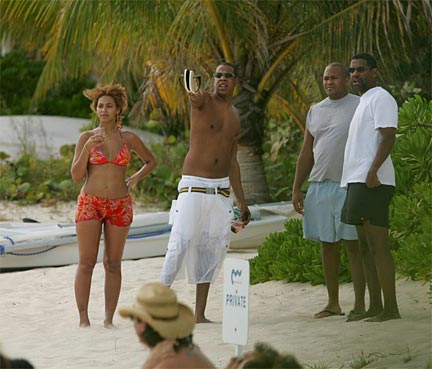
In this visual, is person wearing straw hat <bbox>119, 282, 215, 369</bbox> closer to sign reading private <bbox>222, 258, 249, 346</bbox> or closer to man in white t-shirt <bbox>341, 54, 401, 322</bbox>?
sign reading private <bbox>222, 258, 249, 346</bbox>

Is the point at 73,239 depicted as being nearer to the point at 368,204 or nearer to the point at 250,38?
the point at 250,38

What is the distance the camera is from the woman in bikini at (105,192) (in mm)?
7855

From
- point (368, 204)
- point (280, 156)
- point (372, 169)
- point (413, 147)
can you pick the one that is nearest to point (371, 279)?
point (368, 204)

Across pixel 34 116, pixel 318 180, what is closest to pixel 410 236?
pixel 318 180

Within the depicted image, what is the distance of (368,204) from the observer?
7.19 m

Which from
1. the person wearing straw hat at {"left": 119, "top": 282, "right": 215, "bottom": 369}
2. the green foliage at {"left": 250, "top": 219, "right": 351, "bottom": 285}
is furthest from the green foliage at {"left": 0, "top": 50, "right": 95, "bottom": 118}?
the person wearing straw hat at {"left": 119, "top": 282, "right": 215, "bottom": 369}

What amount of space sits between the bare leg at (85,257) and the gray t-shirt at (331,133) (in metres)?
1.57

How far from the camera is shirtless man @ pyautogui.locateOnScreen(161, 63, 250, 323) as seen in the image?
7773 millimetres

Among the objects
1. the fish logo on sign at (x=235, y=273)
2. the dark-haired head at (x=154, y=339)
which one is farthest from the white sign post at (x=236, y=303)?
the dark-haired head at (x=154, y=339)

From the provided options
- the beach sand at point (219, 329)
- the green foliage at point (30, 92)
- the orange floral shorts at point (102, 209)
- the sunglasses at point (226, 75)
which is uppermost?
the green foliage at point (30, 92)

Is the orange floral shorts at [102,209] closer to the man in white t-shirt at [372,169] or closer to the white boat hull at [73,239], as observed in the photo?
the man in white t-shirt at [372,169]

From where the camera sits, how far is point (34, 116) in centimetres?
2017

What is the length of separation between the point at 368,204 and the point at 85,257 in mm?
2044

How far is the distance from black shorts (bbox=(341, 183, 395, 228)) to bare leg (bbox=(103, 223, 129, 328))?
165cm
